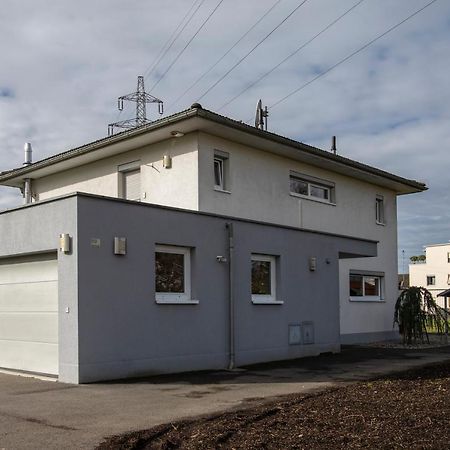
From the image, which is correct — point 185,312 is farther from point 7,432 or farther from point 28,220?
point 7,432

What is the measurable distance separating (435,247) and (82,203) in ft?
232

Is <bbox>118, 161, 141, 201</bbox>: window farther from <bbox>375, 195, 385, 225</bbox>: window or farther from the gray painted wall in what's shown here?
<bbox>375, 195, 385, 225</bbox>: window

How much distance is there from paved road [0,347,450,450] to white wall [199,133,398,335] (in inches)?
202

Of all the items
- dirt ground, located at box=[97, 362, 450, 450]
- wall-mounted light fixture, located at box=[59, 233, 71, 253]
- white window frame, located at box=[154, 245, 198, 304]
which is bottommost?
dirt ground, located at box=[97, 362, 450, 450]

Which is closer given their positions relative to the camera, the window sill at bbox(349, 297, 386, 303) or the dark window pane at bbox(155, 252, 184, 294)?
the dark window pane at bbox(155, 252, 184, 294)

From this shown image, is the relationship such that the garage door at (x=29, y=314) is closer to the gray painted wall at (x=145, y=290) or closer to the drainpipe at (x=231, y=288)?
the gray painted wall at (x=145, y=290)

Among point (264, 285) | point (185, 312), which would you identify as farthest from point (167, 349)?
point (264, 285)

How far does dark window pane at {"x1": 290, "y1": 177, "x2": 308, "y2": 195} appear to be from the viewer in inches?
810

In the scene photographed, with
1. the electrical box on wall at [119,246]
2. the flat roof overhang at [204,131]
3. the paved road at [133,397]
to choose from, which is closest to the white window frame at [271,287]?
the paved road at [133,397]

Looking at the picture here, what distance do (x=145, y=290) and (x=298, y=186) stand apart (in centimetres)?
941

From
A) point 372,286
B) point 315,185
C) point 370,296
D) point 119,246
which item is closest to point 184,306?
point 119,246

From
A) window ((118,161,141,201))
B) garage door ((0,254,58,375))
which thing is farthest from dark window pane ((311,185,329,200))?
garage door ((0,254,58,375))

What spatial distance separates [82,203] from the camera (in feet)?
38.5

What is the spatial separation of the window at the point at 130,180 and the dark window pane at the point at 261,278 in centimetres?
483
